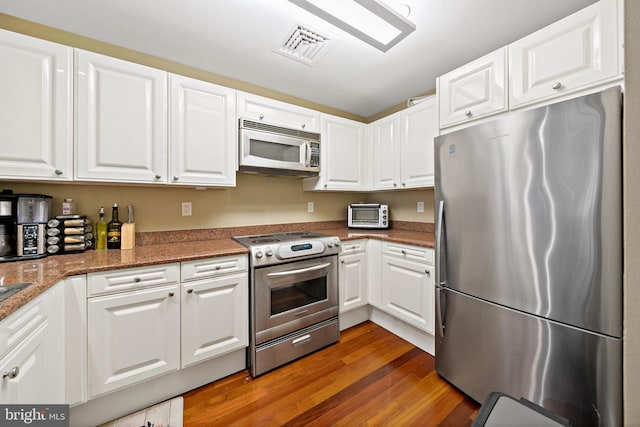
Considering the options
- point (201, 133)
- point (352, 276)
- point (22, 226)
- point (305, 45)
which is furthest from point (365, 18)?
point (22, 226)

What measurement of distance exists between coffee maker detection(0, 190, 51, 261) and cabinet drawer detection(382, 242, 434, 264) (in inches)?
93.1

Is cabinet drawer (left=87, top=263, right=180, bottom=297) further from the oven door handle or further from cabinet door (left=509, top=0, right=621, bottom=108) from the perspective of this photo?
cabinet door (left=509, top=0, right=621, bottom=108)

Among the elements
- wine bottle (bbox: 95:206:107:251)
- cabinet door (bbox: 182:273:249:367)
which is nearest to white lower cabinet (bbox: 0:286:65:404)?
cabinet door (bbox: 182:273:249:367)

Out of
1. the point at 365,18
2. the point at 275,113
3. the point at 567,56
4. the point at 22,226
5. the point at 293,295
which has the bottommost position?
the point at 293,295

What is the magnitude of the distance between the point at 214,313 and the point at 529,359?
5.83 feet

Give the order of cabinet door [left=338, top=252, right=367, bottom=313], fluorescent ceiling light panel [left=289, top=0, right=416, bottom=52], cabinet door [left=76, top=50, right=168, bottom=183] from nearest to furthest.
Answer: fluorescent ceiling light panel [left=289, top=0, right=416, bottom=52]
cabinet door [left=76, top=50, right=168, bottom=183]
cabinet door [left=338, top=252, right=367, bottom=313]

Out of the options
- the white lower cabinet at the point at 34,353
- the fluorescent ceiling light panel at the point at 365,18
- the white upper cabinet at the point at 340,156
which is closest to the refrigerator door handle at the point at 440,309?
the white upper cabinet at the point at 340,156

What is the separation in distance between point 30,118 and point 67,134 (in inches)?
6.1

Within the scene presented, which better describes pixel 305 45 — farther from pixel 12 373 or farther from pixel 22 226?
pixel 12 373

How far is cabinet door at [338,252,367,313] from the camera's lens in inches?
89.7

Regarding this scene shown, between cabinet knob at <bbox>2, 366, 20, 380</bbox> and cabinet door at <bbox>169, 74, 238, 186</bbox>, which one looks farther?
cabinet door at <bbox>169, 74, 238, 186</bbox>

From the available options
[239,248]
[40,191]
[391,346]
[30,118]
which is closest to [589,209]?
[391,346]

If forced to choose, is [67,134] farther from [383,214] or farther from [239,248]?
[383,214]

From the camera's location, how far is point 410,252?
6.72 feet
